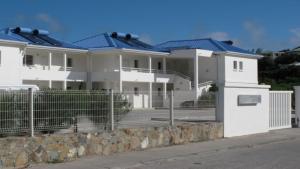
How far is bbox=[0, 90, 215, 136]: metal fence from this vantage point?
13.1 m

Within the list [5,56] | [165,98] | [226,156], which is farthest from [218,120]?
[5,56]

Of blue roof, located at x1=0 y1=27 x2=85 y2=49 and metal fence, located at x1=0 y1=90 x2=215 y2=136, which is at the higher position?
blue roof, located at x1=0 y1=27 x2=85 y2=49

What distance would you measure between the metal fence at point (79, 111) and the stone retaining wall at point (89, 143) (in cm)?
33

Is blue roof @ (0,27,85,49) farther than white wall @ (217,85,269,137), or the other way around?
blue roof @ (0,27,85,49)

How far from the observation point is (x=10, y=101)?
12984 millimetres

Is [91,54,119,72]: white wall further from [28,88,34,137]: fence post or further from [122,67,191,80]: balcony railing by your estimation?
[28,88,34,137]: fence post

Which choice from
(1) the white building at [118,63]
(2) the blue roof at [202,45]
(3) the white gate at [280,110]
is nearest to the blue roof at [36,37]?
(1) the white building at [118,63]

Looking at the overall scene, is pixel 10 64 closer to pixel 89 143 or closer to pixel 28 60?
pixel 28 60

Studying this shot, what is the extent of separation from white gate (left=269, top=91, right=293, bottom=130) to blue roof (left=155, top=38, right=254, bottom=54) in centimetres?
3701

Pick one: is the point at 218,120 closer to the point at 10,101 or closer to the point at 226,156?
the point at 226,156

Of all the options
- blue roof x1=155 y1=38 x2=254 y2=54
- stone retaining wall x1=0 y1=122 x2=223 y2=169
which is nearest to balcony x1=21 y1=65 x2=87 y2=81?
blue roof x1=155 y1=38 x2=254 y2=54

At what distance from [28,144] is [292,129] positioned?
1423 cm

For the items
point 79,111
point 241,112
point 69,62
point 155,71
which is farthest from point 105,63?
point 79,111

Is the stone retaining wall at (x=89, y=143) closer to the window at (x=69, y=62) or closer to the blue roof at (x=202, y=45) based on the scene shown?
the window at (x=69, y=62)
